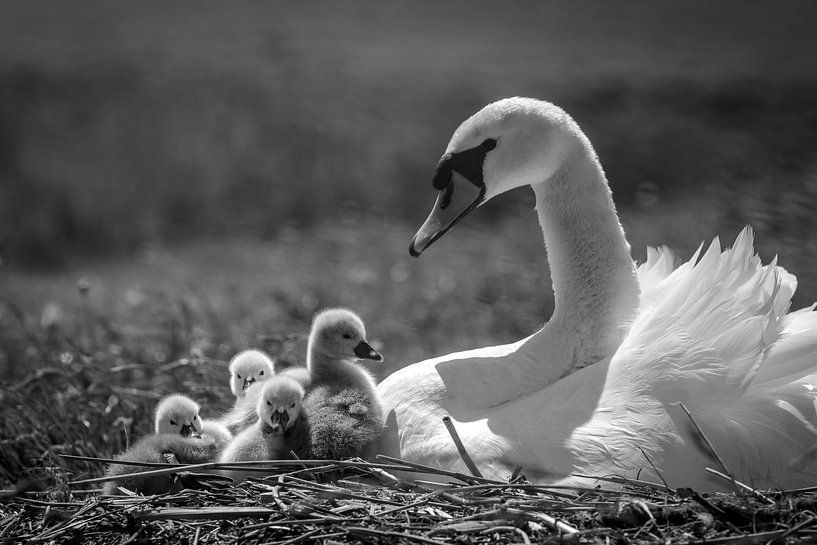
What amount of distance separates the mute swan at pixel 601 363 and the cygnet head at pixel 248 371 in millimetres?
850

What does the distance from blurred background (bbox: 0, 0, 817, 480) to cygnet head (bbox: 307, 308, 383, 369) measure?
1.27 metres

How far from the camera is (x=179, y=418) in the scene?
15.5ft

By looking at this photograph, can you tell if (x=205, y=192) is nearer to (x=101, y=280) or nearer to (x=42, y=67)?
(x=101, y=280)

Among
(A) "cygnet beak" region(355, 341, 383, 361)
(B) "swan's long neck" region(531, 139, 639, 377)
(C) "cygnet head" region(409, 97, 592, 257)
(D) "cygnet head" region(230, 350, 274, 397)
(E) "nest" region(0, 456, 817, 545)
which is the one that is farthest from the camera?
(D) "cygnet head" region(230, 350, 274, 397)

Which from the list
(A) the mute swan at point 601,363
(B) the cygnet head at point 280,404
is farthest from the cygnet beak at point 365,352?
(B) the cygnet head at point 280,404

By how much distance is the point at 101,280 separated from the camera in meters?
11.4

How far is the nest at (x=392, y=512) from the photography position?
3518 mm

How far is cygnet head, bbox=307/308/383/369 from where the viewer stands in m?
4.91

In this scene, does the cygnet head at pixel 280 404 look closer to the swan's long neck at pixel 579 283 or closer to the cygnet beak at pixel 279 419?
the cygnet beak at pixel 279 419

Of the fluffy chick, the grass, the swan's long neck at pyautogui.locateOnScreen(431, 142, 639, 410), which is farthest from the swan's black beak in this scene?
the grass

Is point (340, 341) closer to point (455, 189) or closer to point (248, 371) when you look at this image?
point (248, 371)

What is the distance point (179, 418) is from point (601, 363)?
6.09 feet

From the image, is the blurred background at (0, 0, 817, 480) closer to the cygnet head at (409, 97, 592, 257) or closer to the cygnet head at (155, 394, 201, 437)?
the cygnet head at (155, 394, 201, 437)

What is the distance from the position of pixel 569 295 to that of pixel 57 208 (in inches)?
348
